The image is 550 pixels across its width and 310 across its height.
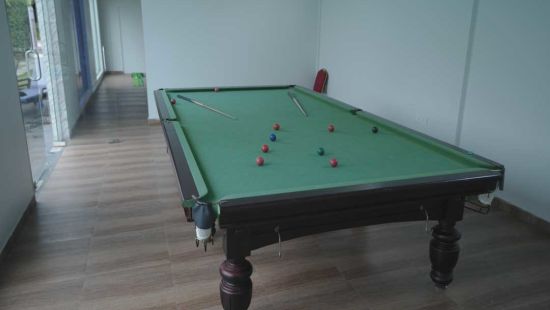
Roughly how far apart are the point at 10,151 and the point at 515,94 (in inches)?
138

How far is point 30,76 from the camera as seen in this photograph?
12.4ft

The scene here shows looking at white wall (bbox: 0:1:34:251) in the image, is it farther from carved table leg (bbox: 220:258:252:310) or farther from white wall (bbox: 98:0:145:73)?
white wall (bbox: 98:0:145:73)

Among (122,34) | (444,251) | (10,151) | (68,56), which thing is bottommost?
(444,251)

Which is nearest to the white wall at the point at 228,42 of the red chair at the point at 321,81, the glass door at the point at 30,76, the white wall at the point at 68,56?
the red chair at the point at 321,81

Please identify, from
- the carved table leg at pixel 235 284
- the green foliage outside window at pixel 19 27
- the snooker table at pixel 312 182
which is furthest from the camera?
the green foliage outside window at pixel 19 27

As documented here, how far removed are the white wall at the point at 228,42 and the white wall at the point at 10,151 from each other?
269 cm

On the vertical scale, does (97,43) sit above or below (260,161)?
above

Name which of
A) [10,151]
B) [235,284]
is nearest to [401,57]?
[235,284]

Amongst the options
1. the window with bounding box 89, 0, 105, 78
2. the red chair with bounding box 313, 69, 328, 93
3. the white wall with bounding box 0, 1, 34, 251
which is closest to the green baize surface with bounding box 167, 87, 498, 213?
the white wall with bounding box 0, 1, 34, 251

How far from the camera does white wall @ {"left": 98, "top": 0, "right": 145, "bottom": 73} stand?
11.5 metres

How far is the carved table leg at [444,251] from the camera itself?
193cm

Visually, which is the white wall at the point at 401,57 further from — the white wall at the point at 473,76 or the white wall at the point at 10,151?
the white wall at the point at 10,151

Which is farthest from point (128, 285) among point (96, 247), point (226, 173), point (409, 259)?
point (409, 259)

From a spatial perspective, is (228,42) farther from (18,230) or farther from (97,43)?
(97,43)
